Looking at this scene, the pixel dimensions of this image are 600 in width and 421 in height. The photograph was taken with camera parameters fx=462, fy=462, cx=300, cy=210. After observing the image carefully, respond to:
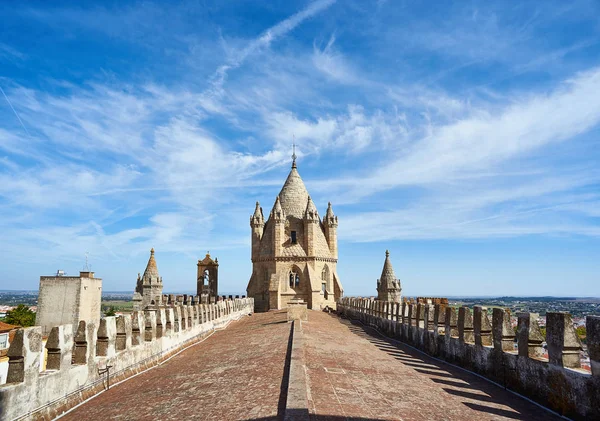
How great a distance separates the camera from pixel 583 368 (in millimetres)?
7949

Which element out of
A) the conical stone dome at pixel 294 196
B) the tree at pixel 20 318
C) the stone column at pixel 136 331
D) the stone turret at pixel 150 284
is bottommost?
the tree at pixel 20 318

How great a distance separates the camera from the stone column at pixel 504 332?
400 inches

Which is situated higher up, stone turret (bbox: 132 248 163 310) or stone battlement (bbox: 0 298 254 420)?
stone turret (bbox: 132 248 163 310)

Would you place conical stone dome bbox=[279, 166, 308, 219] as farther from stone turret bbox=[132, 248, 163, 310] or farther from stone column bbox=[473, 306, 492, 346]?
stone column bbox=[473, 306, 492, 346]

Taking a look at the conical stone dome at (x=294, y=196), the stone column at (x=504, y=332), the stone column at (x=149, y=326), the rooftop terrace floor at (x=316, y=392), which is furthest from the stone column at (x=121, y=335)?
the conical stone dome at (x=294, y=196)

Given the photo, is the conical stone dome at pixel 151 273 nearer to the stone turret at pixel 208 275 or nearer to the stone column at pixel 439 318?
the stone turret at pixel 208 275

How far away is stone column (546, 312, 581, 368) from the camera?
26.1 feet

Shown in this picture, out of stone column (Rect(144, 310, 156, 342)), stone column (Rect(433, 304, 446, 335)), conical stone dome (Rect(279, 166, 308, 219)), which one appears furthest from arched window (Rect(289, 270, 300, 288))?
stone column (Rect(144, 310, 156, 342))

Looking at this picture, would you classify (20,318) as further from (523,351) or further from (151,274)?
(523,351)

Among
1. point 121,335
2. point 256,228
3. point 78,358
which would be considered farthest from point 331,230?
point 78,358

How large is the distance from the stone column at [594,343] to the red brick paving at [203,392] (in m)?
4.90

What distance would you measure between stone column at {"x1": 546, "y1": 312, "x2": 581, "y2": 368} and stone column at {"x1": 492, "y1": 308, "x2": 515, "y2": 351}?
6.39 feet

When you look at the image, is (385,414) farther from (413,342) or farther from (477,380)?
(413,342)

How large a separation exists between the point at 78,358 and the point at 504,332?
902 cm
